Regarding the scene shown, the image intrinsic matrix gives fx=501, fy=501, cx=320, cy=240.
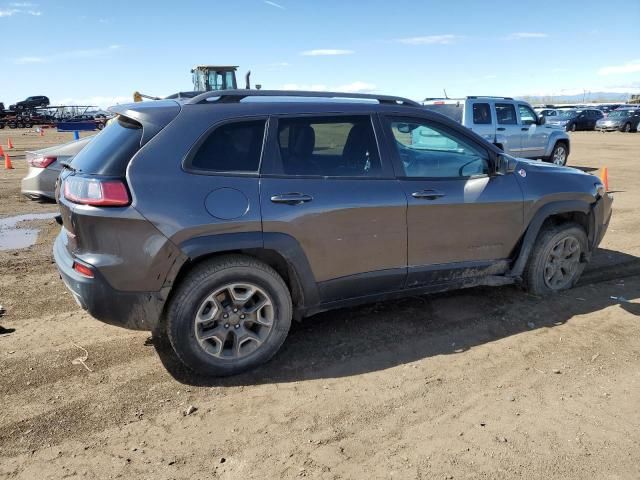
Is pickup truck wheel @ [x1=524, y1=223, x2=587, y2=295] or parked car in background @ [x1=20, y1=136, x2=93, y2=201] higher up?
parked car in background @ [x1=20, y1=136, x2=93, y2=201]

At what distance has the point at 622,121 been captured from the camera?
107 ft

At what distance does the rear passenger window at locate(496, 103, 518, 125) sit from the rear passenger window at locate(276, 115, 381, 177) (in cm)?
1020

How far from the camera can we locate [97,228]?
3039 millimetres

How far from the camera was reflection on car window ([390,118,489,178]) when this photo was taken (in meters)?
4.02

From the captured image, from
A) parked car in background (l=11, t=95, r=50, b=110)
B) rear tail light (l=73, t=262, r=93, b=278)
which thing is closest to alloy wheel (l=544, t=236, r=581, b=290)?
rear tail light (l=73, t=262, r=93, b=278)

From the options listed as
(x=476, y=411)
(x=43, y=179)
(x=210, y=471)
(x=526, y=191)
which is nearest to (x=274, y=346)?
(x=210, y=471)

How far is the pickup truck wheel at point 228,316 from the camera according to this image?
3.21 meters

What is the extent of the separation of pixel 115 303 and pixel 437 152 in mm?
2823

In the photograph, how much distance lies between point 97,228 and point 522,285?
369 cm

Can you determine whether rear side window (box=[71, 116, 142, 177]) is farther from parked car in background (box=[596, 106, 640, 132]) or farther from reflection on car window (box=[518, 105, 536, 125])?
parked car in background (box=[596, 106, 640, 132])

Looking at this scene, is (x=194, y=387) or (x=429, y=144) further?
(x=429, y=144)

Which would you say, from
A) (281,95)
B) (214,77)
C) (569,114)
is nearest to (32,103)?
(214,77)

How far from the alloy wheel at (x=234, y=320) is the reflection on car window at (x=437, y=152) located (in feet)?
5.28

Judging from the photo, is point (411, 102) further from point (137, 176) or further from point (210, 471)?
point (210, 471)
